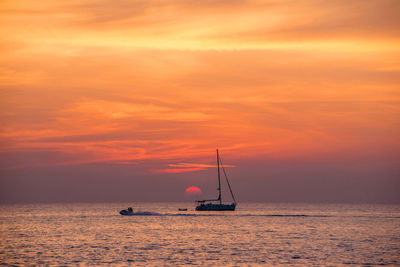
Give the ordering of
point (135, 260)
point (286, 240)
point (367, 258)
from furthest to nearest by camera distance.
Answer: point (286, 240) < point (367, 258) < point (135, 260)

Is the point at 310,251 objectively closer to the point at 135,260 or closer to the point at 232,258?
the point at 232,258

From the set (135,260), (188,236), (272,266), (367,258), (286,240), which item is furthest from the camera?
(188,236)

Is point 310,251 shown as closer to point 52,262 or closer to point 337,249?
point 337,249

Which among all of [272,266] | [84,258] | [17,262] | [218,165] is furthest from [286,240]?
[218,165]

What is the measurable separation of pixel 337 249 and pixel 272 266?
22.9m

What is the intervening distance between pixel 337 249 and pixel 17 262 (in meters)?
44.6

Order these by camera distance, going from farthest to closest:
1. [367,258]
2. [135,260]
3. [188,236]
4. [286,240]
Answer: [188,236], [286,240], [367,258], [135,260]

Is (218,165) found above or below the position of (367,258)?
above

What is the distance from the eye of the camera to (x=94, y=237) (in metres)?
96.4

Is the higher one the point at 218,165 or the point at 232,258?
the point at 218,165

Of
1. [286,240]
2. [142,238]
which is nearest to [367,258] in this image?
[286,240]

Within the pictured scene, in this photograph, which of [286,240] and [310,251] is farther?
[286,240]

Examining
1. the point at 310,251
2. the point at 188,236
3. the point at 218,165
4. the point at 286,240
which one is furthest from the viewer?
the point at 218,165

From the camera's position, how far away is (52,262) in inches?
2415
